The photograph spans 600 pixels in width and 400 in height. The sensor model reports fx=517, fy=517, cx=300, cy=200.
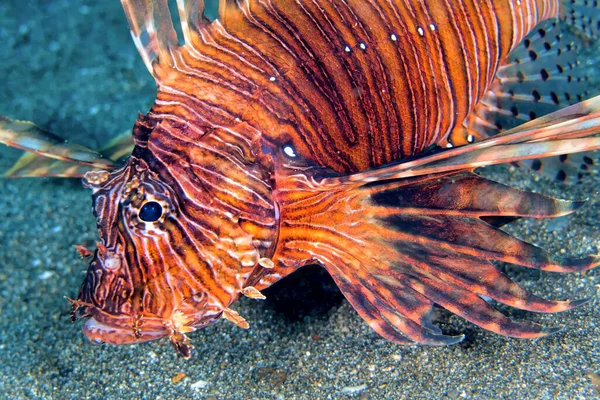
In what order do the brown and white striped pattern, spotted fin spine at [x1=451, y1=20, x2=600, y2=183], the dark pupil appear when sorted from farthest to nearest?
1. spotted fin spine at [x1=451, y1=20, x2=600, y2=183]
2. the brown and white striped pattern
3. the dark pupil

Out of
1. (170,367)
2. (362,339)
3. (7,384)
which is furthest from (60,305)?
(362,339)

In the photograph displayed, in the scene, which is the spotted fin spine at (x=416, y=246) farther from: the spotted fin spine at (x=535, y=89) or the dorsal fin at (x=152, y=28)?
the spotted fin spine at (x=535, y=89)

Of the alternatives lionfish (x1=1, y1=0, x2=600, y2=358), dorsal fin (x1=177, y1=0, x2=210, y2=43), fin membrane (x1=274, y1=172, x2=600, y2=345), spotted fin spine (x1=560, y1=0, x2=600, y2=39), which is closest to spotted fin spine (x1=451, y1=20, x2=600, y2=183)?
spotted fin spine (x1=560, y1=0, x2=600, y2=39)

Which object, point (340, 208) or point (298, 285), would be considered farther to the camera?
point (298, 285)

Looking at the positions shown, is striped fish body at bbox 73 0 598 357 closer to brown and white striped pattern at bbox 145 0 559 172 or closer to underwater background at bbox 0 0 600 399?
brown and white striped pattern at bbox 145 0 559 172

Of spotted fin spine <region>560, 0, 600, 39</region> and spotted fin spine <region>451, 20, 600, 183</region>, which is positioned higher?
spotted fin spine <region>560, 0, 600, 39</region>

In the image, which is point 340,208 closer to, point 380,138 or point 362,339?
point 380,138

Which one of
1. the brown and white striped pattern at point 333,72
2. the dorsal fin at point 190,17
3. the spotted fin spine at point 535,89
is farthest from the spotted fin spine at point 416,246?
the spotted fin spine at point 535,89
